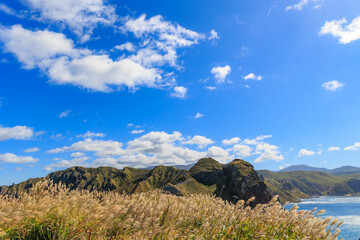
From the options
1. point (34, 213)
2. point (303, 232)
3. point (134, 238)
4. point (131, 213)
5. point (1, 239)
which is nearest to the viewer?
point (1, 239)

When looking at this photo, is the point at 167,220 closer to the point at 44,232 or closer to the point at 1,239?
the point at 44,232

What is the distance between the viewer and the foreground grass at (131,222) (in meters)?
4.86

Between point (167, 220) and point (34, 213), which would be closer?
point (34, 213)

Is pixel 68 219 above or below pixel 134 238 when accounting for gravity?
above

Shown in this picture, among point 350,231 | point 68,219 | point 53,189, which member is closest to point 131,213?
point 68,219

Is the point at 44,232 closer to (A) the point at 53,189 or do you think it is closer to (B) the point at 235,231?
(A) the point at 53,189

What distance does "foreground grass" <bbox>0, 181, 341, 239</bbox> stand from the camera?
4.86 m

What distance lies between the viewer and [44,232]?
499 cm

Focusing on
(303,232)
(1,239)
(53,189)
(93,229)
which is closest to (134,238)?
(93,229)

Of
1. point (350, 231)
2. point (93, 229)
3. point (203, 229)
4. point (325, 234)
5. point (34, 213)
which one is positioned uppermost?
point (34, 213)

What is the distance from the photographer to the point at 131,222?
6.02 metres

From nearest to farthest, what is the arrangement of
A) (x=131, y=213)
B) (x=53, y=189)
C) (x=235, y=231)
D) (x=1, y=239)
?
(x=1, y=239) < (x=131, y=213) < (x=235, y=231) < (x=53, y=189)

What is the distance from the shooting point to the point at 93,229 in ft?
17.0

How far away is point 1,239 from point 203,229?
4715 mm
